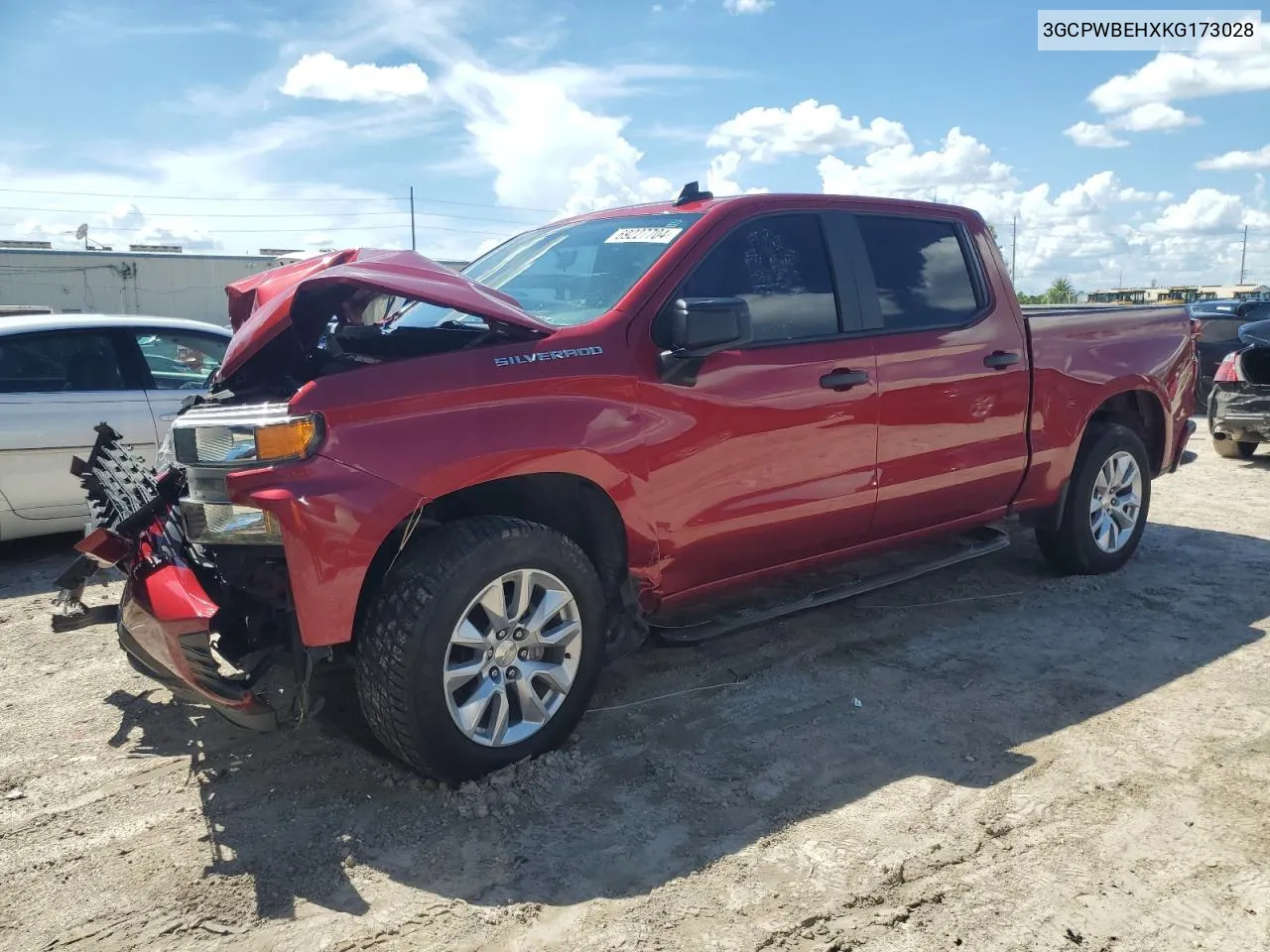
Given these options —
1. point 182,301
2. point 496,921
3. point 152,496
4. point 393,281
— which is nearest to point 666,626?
point 496,921

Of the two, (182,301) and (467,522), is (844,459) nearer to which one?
(467,522)

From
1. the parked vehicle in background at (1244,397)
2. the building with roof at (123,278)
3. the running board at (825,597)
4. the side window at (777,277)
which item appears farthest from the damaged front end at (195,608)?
the building with roof at (123,278)

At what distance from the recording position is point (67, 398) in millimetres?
5953

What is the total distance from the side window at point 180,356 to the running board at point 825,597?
4.06m

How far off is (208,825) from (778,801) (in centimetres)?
183

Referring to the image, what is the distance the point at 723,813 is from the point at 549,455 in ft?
4.27

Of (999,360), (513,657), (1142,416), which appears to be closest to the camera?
(513,657)

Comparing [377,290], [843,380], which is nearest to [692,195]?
[843,380]

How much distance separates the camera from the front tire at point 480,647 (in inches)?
115

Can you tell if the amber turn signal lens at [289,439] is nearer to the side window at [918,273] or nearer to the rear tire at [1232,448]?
the side window at [918,273]

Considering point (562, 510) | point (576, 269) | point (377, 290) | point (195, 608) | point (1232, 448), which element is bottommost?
point (1232, 448)

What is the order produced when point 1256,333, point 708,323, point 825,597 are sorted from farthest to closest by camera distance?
point 1256,333 < point 825,597 < point 708,323

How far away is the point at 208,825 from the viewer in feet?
9.78

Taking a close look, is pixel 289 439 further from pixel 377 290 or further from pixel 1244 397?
pixel 1244 397
